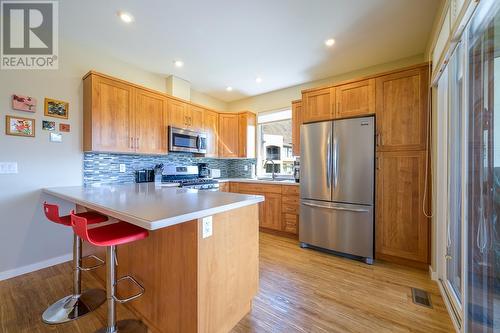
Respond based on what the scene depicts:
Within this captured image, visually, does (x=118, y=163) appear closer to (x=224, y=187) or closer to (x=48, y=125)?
(x=48, y=125)

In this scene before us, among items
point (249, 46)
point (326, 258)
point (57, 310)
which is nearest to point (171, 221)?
point (57, 310)

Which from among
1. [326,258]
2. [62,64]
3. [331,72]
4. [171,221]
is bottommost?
[326,258]

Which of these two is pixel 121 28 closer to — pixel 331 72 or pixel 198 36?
pixel 198 36

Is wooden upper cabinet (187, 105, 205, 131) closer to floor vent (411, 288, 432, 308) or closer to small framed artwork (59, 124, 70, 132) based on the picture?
small framed artwork (59, 124, 70, 132)

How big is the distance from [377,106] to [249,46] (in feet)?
6.07

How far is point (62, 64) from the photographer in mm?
2539

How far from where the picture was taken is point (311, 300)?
1811 millimetres

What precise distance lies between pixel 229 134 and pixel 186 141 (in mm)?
1089

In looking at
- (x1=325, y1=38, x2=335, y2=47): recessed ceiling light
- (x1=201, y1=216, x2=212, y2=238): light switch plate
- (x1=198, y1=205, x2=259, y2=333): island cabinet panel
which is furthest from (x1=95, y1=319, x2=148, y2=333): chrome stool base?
(x1=325, y1=38, x2=335, y2=47): recessed ceiling light

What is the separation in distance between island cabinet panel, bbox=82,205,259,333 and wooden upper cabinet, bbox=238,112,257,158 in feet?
9.24

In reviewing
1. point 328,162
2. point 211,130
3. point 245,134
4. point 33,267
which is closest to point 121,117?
point 211,130

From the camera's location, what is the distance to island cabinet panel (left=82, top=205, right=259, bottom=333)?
1193mm

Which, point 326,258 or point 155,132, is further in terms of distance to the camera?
point 155,132

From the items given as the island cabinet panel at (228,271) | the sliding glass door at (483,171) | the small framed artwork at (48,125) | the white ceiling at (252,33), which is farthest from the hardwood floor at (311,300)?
the white ceiling at (252,33)
